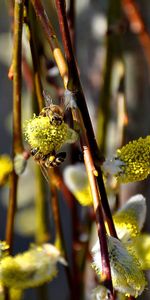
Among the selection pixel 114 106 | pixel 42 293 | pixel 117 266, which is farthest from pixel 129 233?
pixel 114 106

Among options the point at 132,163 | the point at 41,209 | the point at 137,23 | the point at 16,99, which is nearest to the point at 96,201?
the point at 132,163

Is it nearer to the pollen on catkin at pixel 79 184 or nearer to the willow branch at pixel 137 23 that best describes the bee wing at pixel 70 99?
the pollen on catkin at pixel 79 184

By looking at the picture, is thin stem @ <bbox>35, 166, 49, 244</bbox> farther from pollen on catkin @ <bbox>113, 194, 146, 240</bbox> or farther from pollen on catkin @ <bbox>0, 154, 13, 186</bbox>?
pollen on catkin @ <bbox>113, 194, 146, 240</bbox>

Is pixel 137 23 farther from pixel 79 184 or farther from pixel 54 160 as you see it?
pixel 54 160

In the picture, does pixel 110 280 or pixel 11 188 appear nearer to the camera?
pixel 110 280

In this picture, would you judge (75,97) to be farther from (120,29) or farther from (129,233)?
(120,29)

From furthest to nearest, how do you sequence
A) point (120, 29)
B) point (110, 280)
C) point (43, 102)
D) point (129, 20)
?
point (129, 20)
point (120, 29)
point (43, 102)
point (110, 280)
